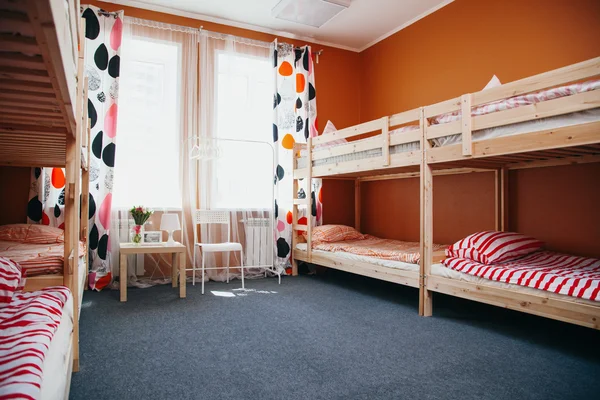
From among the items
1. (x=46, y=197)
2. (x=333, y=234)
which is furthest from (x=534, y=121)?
(x=46, y=197)

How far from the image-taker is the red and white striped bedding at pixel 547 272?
216 centimetres

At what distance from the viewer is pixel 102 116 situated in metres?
4.01

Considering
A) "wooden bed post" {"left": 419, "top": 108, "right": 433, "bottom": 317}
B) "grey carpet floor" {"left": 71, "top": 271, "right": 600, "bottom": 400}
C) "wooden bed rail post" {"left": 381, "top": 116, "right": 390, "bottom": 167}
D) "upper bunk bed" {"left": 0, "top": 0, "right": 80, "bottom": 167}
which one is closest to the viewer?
"upper bunk bed" {"left": 0, "top": 0, "right": 80, "bottom": 167}

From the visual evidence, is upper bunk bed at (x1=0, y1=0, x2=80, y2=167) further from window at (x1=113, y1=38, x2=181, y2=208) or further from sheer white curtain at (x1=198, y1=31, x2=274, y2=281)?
sheer white curtain at (x1=198, y1=31, x2=274, y2=281)

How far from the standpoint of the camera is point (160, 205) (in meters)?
4.30

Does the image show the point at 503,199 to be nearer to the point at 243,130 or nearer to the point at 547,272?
the point at 547,272

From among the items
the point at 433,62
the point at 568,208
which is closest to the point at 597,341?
the point at 568,208

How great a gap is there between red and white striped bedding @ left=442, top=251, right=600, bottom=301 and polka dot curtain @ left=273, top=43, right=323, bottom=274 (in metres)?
2.24

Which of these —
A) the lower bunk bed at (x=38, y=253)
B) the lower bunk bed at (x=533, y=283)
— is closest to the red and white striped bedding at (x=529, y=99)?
the lower bunk bed at (x=533, y=283)

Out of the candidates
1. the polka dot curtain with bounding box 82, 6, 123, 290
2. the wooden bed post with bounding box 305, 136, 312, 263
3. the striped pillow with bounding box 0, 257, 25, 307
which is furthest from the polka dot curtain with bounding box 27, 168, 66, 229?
the wooden bed post with bounding box 305, 136, 312, 263

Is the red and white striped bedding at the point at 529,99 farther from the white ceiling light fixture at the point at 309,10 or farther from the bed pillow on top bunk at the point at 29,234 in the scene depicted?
the bed pillow on top bunk at the point at 29,234

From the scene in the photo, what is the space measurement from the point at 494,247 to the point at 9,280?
2.83m

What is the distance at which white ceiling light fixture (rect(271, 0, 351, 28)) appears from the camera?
4.07 metres

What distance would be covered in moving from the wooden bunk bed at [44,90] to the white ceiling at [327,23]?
96.3 inches
